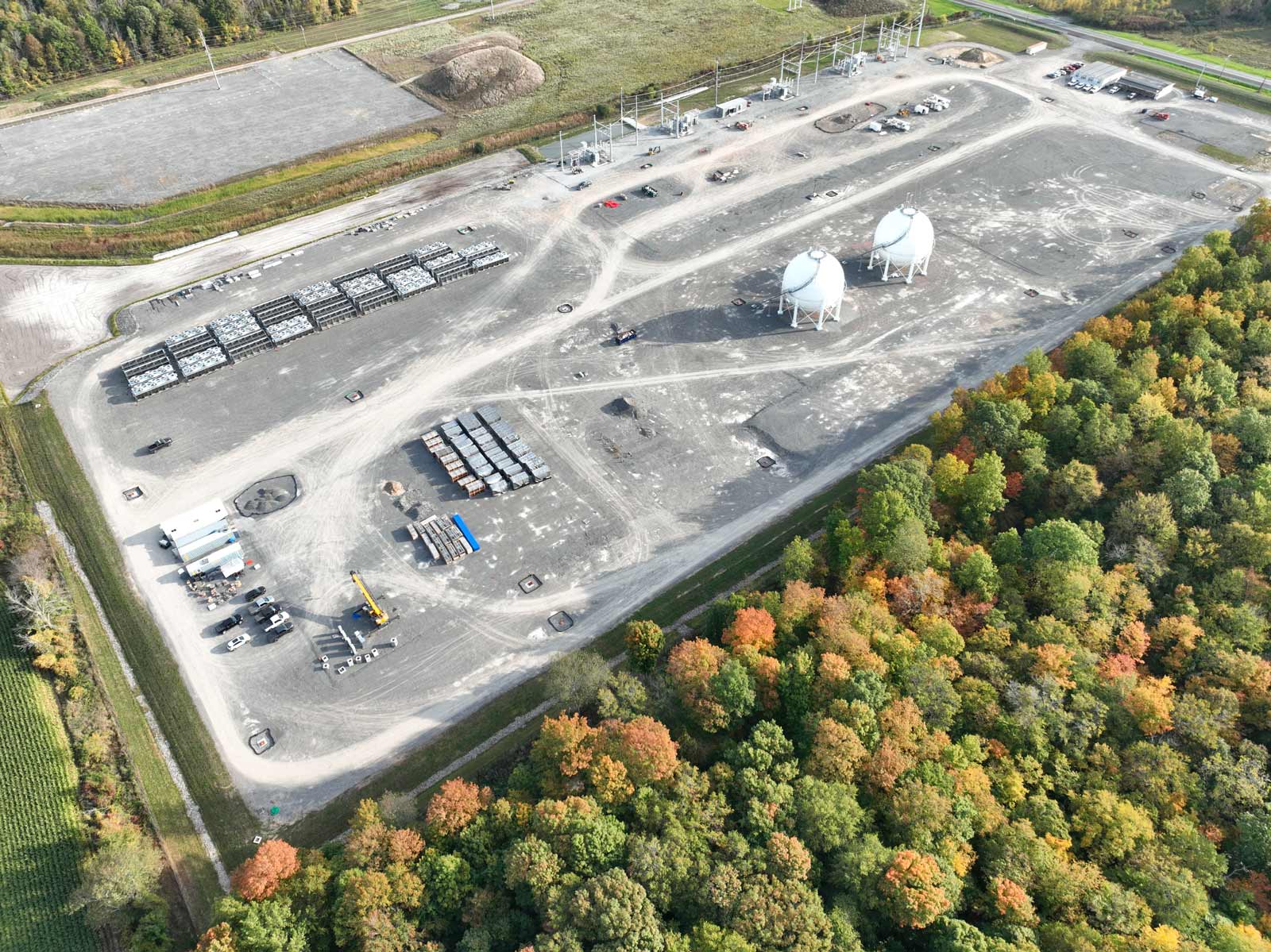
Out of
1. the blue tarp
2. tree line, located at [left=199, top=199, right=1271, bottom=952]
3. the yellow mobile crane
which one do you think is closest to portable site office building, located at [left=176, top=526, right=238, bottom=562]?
the yellow mobile crane

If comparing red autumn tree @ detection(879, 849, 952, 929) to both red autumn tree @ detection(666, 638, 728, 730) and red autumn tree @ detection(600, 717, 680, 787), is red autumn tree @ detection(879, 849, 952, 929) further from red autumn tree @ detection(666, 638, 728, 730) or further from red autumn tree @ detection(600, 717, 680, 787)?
red autumn tree @ detection(600, 717, 680, 787)

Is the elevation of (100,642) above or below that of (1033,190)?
below

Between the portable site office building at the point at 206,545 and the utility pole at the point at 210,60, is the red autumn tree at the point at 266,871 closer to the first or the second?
the portable site office building at the point at 206,545

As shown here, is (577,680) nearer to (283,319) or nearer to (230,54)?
(283,319)

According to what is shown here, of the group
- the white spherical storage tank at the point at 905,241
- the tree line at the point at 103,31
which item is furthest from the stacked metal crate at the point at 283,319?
the tree line at the point at 103,31

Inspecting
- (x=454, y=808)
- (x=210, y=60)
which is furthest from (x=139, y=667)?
(x=210, y=60)

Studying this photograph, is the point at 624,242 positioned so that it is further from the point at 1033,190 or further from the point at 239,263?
the point at 1033,190

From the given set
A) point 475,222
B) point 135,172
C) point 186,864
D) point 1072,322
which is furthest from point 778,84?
point 186,864
